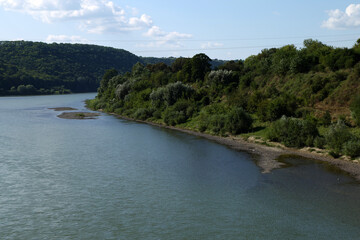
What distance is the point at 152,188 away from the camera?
29.3 meters

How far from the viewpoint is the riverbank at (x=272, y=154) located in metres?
34.0

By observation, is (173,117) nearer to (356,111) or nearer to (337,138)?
(356,111)

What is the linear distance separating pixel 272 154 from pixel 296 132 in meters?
4.57

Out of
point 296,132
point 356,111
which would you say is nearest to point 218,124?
point 296,132

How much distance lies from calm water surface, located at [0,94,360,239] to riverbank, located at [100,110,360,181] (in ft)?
4.34

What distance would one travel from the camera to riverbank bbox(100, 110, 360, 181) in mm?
34016

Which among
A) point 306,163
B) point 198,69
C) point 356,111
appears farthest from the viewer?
point 198,69

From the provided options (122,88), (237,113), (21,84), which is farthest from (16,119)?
(21,84)

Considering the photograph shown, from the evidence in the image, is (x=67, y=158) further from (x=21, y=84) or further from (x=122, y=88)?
(x=21, y=84)

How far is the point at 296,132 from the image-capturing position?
1658 inches

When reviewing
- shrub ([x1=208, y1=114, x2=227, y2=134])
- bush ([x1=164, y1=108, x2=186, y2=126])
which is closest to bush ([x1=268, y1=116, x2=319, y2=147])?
shrub ([x1=208, y1=114, x2=227, y2=134])

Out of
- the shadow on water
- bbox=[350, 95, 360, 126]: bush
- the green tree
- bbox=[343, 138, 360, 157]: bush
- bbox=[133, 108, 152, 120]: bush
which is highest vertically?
the green tree

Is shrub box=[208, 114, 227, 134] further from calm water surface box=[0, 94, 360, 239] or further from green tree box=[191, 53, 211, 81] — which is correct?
green tree box=[191, 53, 211, 81]

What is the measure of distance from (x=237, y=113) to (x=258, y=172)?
18.6 m
